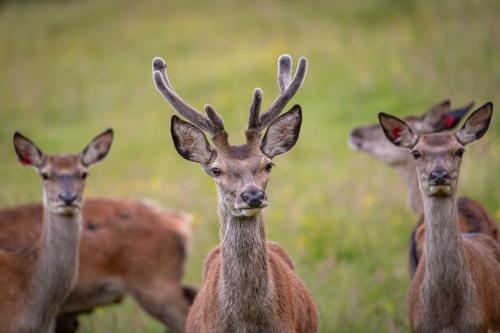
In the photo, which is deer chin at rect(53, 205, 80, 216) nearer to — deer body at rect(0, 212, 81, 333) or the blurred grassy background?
deer body at rect(0, 212, 81, 333)

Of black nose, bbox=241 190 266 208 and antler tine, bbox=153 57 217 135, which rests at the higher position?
antler tine, bbox=153 57 217 135

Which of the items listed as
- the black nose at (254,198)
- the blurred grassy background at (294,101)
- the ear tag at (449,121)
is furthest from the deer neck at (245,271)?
the ear tag at (449,121)

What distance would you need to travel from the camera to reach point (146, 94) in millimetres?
16375

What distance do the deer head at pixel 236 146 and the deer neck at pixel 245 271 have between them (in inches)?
5.1

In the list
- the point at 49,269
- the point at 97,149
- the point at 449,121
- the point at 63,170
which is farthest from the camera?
the point at 449,121

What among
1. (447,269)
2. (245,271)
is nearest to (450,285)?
(447,269)

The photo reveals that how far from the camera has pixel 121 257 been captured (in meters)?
7.78

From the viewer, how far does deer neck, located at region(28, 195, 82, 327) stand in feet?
21.6

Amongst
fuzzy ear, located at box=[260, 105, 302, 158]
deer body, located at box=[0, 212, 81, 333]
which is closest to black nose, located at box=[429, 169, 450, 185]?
fuzzy ear, located at box=[260, 105, 302, 158]

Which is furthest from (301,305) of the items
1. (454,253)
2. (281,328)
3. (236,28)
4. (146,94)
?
(236,28)

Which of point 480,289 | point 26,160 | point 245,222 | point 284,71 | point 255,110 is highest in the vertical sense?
point 284,71

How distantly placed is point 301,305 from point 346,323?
1820mm

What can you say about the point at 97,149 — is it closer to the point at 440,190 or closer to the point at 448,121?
the point at 440,190

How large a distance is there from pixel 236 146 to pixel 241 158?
0.11 meters
